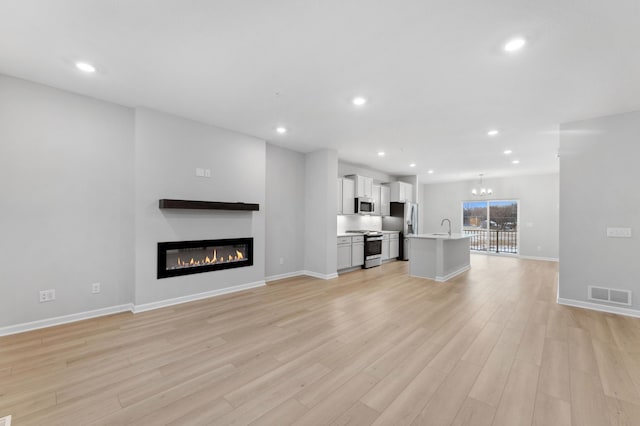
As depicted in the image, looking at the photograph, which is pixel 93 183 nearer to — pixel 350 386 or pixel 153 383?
pixel 153 383

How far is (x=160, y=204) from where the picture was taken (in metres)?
3.88

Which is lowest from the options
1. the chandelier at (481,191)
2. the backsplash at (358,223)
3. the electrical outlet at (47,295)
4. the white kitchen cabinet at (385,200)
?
the electrical outlet at (47,295)

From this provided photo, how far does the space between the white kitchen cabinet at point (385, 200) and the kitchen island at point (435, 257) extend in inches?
89.8

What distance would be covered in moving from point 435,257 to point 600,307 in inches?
98.3

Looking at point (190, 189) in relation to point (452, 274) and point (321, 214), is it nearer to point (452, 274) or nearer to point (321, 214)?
point (321, 214)

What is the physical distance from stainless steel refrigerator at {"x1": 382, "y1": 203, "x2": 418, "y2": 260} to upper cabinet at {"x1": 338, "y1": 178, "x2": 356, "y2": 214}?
2.09m

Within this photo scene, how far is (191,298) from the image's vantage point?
13.8 feet

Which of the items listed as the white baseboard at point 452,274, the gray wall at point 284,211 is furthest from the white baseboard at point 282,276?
the white baseboard at point 452,274

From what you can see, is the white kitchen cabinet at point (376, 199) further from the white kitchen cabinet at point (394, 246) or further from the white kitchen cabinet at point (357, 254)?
the white kitchen cabinet at point (357, 254)

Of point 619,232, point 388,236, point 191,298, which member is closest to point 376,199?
point 388,236

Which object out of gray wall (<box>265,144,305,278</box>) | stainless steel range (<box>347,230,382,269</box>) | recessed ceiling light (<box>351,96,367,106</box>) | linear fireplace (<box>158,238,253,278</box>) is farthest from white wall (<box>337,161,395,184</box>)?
recessed ceiling light (<box>351,96,367,106</box>)

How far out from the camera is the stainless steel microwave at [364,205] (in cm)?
710

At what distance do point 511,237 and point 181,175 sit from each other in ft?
34.1

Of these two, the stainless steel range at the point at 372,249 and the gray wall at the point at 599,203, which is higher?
the gray wall at the point at 599,203
